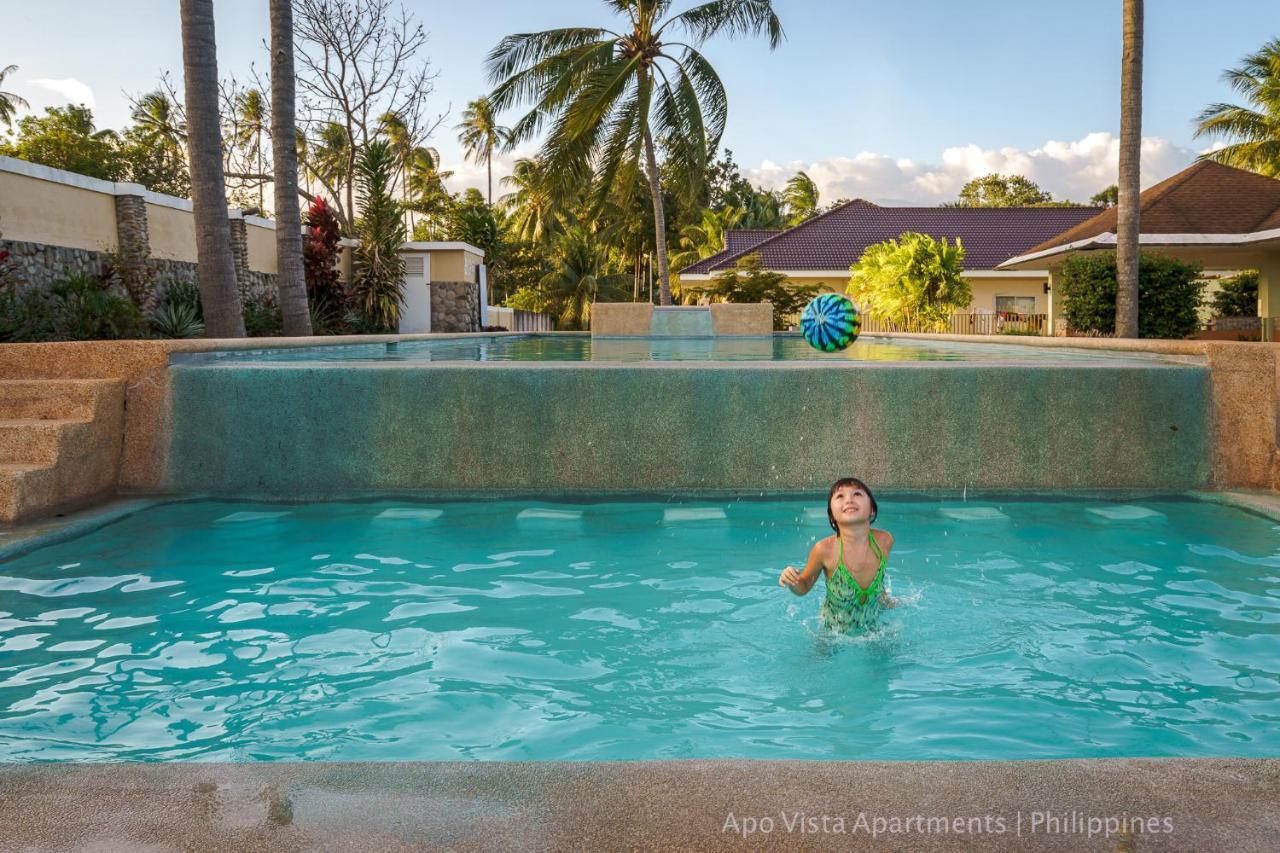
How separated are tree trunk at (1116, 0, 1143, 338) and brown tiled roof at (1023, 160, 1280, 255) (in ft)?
23.4

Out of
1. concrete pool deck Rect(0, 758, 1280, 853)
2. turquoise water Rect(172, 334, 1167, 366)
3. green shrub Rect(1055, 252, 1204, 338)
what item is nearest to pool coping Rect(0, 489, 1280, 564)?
turquoise water Rect(172, 334, 1167, 366)

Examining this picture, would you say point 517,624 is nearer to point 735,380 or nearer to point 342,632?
point 342,632

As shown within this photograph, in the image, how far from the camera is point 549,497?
6836 millimetres

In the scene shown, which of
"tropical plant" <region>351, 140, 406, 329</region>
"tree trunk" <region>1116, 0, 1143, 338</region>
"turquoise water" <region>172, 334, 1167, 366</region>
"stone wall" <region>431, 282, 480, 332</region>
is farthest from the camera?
"stone wall" <region>431, 282, 480, 332</region>

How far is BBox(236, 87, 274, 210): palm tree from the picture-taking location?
38375 mm

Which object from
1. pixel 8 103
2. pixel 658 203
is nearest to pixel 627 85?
pixel 658 203

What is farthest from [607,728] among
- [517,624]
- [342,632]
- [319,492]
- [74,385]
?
[74,385]

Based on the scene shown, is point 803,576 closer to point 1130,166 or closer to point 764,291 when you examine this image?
point 1130,166

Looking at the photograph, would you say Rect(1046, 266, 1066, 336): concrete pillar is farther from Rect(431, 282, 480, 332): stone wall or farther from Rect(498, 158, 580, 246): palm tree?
Rect(431, 282, 480, 332): stone wall

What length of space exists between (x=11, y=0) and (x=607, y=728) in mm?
31807

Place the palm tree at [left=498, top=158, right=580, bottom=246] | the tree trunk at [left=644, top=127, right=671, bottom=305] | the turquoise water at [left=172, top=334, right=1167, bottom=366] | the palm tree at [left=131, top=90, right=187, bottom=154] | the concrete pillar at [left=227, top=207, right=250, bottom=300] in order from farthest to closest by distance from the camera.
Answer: the palm tree at [left=131, top=90, right=187, bottom=154], the palm tree at [left=498, top=158, right=580, bottom=246], the tree trunk at [left=644, top=127, right=671, bottom=305], the concrete pillar at [left=227, top=207, right=250, bottom=300], the turquoise water at [left=172, top=334, right=1167, bottom=366]

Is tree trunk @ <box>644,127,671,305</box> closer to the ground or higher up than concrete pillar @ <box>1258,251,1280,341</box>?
higher up

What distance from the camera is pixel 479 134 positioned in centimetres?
5703

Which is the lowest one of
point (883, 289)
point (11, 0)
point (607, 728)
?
point (607, 728)
